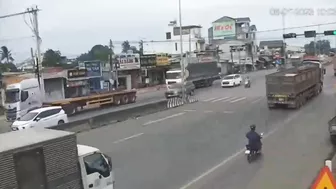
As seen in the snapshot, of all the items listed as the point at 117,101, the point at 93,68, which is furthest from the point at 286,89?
the point at 93,68

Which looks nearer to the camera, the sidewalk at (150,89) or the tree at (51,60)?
the sidewalk at (150,89)

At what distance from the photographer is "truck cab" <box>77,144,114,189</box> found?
8.84 metres

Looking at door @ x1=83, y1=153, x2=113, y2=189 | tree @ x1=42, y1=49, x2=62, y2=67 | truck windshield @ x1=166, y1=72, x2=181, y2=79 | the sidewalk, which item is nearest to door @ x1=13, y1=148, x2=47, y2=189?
door @ x1=83, y1=153, x2=113, y2=189

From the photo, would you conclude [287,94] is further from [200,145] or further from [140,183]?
[140,183]

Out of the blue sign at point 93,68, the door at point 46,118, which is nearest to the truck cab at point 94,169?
the door at point 46,118

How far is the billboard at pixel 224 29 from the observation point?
110 metres

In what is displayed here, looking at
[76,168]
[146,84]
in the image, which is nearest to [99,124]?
[76,168]

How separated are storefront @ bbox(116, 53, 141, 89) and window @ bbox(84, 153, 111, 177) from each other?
142 feet

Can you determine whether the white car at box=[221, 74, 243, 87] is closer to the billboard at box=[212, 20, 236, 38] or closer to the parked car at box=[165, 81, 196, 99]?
the parked car at box=[165, 81, 196, 99]

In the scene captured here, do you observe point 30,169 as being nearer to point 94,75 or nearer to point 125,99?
point 125,99

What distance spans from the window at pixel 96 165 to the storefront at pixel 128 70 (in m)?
43.1

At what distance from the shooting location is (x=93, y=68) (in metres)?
47.2

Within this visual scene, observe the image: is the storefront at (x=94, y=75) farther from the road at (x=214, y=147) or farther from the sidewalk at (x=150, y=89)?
the road at (x=214, y=147)

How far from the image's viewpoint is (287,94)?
86.7 feet
